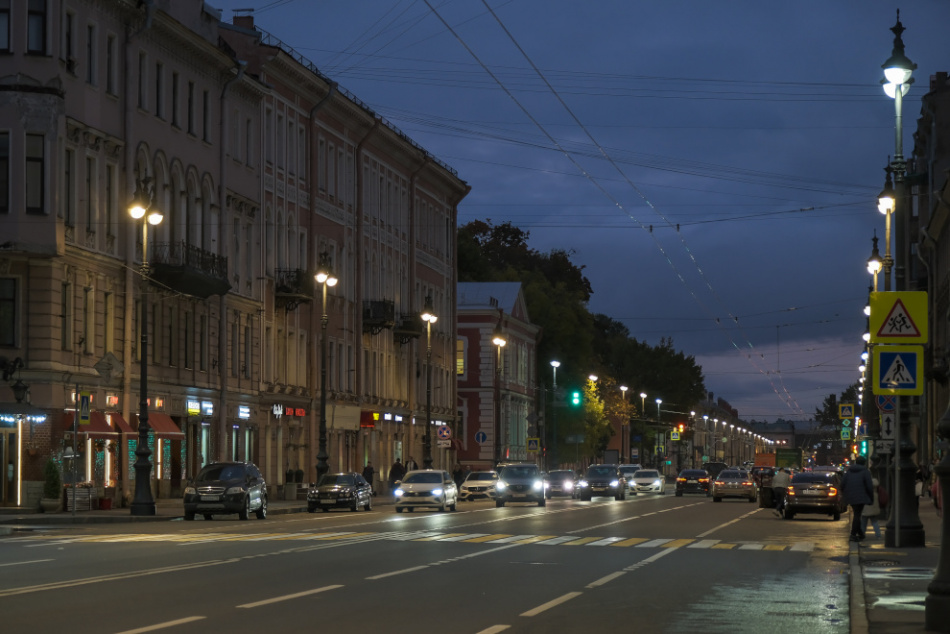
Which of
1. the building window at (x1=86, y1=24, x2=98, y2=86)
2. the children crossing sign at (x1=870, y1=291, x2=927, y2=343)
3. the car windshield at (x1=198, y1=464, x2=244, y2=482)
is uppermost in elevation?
the building window at (x1=86, y1=24, x2=98, y2=86)

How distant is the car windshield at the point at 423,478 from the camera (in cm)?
5259

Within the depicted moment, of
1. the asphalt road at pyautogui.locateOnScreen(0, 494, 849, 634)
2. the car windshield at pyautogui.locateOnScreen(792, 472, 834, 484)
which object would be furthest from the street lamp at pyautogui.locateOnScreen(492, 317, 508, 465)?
the asphalt road at pyautogui.locateOnScreen(0, 494, 849, 634)

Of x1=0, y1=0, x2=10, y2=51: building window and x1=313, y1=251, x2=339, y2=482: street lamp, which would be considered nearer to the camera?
x1=0, y1=0, x2=10, y2=51: building window

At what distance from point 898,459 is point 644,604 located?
463 inches

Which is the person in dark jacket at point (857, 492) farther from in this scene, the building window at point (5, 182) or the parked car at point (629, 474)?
the parked car at point (629, 474)

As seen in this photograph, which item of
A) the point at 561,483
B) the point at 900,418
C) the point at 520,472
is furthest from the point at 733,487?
the point at 900,418

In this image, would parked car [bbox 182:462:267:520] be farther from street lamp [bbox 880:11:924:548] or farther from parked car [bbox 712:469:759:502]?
parked car [bbox 712:469:759:502]

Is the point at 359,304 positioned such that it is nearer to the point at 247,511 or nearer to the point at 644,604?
the point at 247,511

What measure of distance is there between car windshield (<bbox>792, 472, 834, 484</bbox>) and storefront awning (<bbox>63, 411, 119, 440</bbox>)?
20144mm

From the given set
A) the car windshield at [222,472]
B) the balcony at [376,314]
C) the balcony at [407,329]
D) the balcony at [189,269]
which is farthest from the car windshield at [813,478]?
the balcony at [407,329]

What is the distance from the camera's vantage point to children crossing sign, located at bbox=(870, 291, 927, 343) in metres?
24.6

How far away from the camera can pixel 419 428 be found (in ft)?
282

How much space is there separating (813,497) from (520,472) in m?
17.0

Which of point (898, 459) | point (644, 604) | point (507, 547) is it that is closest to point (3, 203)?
point (507, 547)
